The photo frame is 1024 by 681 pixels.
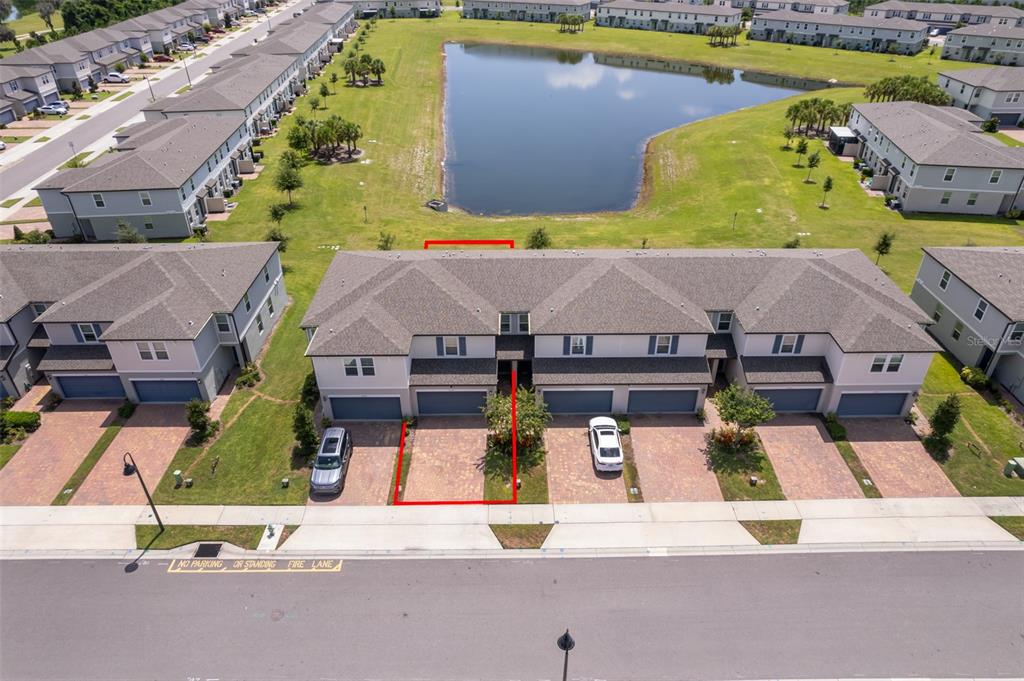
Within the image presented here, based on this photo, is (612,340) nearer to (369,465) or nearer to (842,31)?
(369,465)

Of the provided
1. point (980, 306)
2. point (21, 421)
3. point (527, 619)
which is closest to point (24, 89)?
point (21, 421)

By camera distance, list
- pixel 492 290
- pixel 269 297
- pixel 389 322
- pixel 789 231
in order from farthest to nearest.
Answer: pixel 789 231 → pixel 269 297 → pixel 492 290 → pixel 389 322

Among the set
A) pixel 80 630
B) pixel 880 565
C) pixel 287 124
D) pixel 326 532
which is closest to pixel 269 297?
pixel 326 532

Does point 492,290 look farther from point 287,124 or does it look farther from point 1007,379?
point 287,124

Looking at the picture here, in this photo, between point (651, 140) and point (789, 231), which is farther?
point (651, 140)

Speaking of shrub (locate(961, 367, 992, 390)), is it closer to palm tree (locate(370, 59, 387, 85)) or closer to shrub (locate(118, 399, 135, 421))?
shrub (locate(118, 399, 135, 421))

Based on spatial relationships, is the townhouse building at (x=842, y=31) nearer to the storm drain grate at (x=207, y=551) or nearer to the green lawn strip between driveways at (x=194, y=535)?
the green lawn strip between driveways at (x=194, y=535)

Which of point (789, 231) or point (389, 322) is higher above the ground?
point (389, 322)
